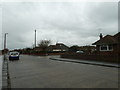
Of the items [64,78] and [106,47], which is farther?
[106,47]

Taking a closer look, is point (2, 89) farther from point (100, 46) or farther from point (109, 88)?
point (100, 46)

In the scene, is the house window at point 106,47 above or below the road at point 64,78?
above

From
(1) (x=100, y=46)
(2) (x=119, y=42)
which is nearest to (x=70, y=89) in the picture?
(2) (x=119, y=42)

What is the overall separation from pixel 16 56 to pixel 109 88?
22897 mm

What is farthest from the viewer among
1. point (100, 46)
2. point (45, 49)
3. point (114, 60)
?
point (45, 49)

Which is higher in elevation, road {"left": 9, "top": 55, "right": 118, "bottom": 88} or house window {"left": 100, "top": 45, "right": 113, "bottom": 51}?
house window {"left": 100, "top": 45, "right": 113, "bottom": 51}

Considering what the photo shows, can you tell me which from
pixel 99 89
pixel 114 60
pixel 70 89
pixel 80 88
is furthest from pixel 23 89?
pixel 114 60

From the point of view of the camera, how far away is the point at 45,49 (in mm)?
46719

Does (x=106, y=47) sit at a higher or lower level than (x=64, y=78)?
higher

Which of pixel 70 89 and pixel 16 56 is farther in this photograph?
pixel 16 56

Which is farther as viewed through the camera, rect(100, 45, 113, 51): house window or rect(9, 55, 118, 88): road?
rect(100, 45, 113, 51): house window

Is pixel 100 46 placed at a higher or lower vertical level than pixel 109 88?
higher

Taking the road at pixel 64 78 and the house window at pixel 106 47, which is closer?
the road at pixel 64 78

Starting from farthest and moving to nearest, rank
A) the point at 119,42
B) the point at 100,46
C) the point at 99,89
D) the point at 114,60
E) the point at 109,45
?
the point at 100,46 < the point at 109,45 < the point at 119,42 < the point at 114,60 < the point at 99,89
